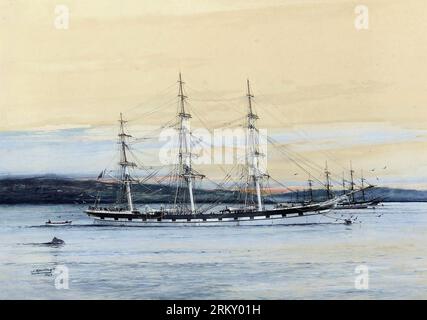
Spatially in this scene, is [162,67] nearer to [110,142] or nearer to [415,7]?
[110,142]

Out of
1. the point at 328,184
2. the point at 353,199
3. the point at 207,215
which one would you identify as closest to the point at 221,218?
the point at 207,215

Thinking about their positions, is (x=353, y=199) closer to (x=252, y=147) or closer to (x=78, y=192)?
(x=252, y=147)

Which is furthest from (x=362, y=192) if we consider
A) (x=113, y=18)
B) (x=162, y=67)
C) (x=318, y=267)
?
(x=113, y=18)

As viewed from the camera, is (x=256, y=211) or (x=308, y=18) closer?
(x=308, y=18)

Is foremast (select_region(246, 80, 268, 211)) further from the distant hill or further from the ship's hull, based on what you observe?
the ship's hull

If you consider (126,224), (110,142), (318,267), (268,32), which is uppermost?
(268,32)

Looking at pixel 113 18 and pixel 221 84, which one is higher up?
pixel 113 18
